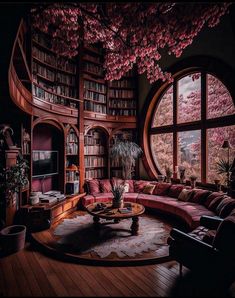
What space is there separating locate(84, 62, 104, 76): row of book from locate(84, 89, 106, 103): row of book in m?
0.61

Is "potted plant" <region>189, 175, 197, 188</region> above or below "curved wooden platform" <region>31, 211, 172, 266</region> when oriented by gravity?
above

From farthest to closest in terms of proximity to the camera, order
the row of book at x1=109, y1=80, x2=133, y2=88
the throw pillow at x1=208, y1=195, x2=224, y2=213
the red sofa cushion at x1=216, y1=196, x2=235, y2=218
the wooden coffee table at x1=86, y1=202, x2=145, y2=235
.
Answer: the row of book at x1=109, y1=80, x2=133, y2=88 < the throw pillow at x1=208, y1=195, x2=224, y2=213 < the wooden coffee table at x1=86, y1=202, x2=145, y2=235 < the red sofa cushion at x1=216, y1=196, x2=235, y2=218

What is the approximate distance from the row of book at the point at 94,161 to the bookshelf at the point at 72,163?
0.41m

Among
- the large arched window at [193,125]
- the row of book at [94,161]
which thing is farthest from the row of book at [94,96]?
the row of book at [94,161]

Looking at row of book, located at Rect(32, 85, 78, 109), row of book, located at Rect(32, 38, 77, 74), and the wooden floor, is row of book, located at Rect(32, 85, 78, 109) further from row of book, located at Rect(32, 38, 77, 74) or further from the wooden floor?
the wooden floor

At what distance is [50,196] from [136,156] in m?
2.78


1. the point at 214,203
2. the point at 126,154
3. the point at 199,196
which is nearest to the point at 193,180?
the point at 199,196

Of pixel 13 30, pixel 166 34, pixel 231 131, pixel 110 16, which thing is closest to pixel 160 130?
pixel 231 131

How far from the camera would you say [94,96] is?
20.1ft

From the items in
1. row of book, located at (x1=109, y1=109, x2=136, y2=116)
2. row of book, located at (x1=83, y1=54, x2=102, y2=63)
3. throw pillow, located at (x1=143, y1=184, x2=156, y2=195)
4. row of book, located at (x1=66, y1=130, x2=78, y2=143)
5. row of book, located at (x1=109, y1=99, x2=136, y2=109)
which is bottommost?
throw pillow, located at (x1=143, y1=184, x2=156, y2=195)

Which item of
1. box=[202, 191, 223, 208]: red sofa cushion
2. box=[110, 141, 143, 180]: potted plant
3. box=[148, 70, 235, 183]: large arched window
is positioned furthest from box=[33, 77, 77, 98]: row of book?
box=[202, 191, 223, 208]: red sofa cushion

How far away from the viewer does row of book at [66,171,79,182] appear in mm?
5525

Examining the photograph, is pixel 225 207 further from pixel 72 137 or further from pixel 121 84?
pixel 121 84

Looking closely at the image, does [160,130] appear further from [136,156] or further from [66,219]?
[66,219]
